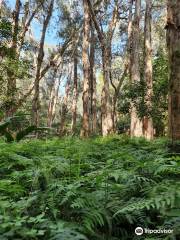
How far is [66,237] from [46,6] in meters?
24.9

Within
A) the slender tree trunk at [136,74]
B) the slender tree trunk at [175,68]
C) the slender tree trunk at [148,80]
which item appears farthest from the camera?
the slender tree trunk at [136,74]

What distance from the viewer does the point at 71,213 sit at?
2.51 meters

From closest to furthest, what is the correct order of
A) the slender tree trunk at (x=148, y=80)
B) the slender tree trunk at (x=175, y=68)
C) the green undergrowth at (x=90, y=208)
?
the green undergrowth at (x=90, y=208) → the slender tree trunk at (x=175, y=68) → the slender tree trunk at (x=148, y=80)

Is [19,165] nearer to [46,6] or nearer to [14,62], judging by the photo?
[14,62]

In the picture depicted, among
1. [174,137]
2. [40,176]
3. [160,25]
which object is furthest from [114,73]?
[40,176]

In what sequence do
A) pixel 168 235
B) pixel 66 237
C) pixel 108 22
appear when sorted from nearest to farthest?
1. pixel 66 237
2. pixel 168 235
3. pixel 108 22

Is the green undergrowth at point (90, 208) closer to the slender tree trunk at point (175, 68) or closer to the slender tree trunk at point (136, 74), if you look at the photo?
the slender tree trunk at point (175, 68)

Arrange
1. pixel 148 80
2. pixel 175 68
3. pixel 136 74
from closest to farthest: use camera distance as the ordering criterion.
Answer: pixel 175 68 → pixel 136 74 → pixel 148 80

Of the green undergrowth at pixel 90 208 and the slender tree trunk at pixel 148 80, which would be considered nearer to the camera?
the green undergrowth at pixel 90 208

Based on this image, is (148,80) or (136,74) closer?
(136,74)

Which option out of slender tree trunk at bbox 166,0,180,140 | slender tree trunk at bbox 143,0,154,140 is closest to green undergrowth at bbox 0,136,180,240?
slender tree trunk at bbox 166,0,180,140

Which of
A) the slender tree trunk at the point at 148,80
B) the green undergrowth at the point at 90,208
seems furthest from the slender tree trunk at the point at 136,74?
the green undergrowth at the point at 90,208

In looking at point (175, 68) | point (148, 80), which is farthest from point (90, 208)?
point (148, 80)

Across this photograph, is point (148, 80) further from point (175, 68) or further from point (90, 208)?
point (90, 208)
